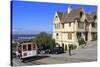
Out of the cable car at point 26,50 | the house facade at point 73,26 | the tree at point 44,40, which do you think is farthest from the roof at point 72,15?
the cable car at point 26,50

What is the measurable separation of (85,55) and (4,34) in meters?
1.11

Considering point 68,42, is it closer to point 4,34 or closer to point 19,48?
point 19,48

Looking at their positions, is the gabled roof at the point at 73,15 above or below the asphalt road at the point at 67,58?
above

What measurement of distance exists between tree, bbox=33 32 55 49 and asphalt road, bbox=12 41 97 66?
4.9 inches

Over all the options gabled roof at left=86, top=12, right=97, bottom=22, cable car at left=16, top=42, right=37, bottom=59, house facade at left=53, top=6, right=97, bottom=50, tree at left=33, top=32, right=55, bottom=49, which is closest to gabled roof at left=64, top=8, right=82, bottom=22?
house facade at left=53, top=6, right=97, bottom=50

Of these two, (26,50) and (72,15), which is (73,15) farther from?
(26,50)

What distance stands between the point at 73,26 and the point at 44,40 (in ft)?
1.50

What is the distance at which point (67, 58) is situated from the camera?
9.28 ft

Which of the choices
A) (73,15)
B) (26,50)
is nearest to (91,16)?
(73,15)

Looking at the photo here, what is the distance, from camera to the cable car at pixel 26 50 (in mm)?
2590

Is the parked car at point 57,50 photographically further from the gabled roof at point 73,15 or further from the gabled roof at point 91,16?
the gabled roof at point 91,16

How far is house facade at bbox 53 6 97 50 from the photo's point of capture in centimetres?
280

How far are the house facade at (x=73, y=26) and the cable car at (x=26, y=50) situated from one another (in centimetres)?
31

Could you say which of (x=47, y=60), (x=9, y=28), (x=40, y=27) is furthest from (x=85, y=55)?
(x=9, y=28)
